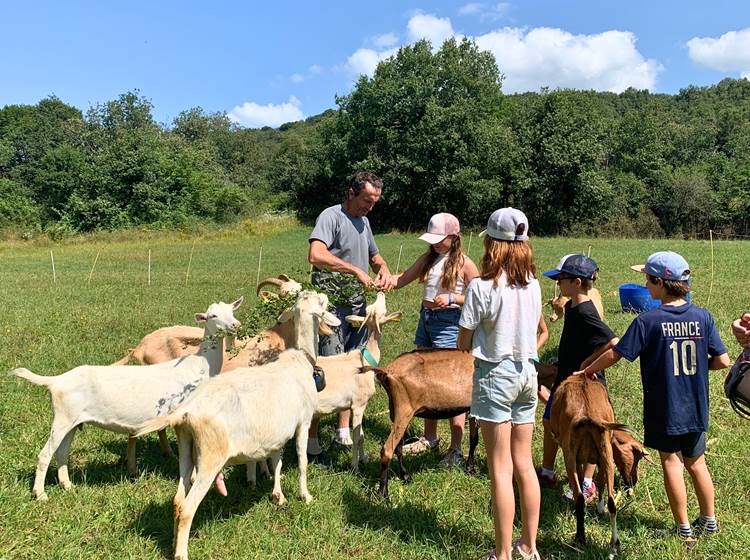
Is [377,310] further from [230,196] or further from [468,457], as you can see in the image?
[230,196]

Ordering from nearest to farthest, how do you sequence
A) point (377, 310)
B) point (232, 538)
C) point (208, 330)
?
point (232, 538) → point (208, 330) → point (377, 310)

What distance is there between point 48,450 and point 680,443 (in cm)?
457

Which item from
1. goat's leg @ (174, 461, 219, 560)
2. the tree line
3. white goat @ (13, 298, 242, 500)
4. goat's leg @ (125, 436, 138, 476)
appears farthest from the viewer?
the tree line

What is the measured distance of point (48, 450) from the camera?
4109 millimetres

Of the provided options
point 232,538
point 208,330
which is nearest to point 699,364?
point 232,538

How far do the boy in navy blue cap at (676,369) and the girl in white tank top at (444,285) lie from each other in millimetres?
1532

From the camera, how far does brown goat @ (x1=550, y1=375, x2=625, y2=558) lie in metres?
3.45

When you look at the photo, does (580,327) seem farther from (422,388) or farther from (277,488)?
(277,488)

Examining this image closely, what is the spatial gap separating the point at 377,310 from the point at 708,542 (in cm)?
314

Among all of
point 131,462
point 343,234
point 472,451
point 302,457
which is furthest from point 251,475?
point 343,234

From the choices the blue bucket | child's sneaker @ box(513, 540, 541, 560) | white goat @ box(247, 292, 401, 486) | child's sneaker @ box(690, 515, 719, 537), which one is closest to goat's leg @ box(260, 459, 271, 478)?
white goat @ box(247, 292, 401, 486)

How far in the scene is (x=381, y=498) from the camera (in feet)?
14.2

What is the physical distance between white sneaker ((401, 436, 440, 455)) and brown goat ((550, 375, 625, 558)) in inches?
65.9

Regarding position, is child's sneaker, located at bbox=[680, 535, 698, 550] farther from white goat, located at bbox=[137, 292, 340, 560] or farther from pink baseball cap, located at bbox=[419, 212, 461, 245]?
pink baseball cap, located at bbox=[419, 212, 461, 245]
